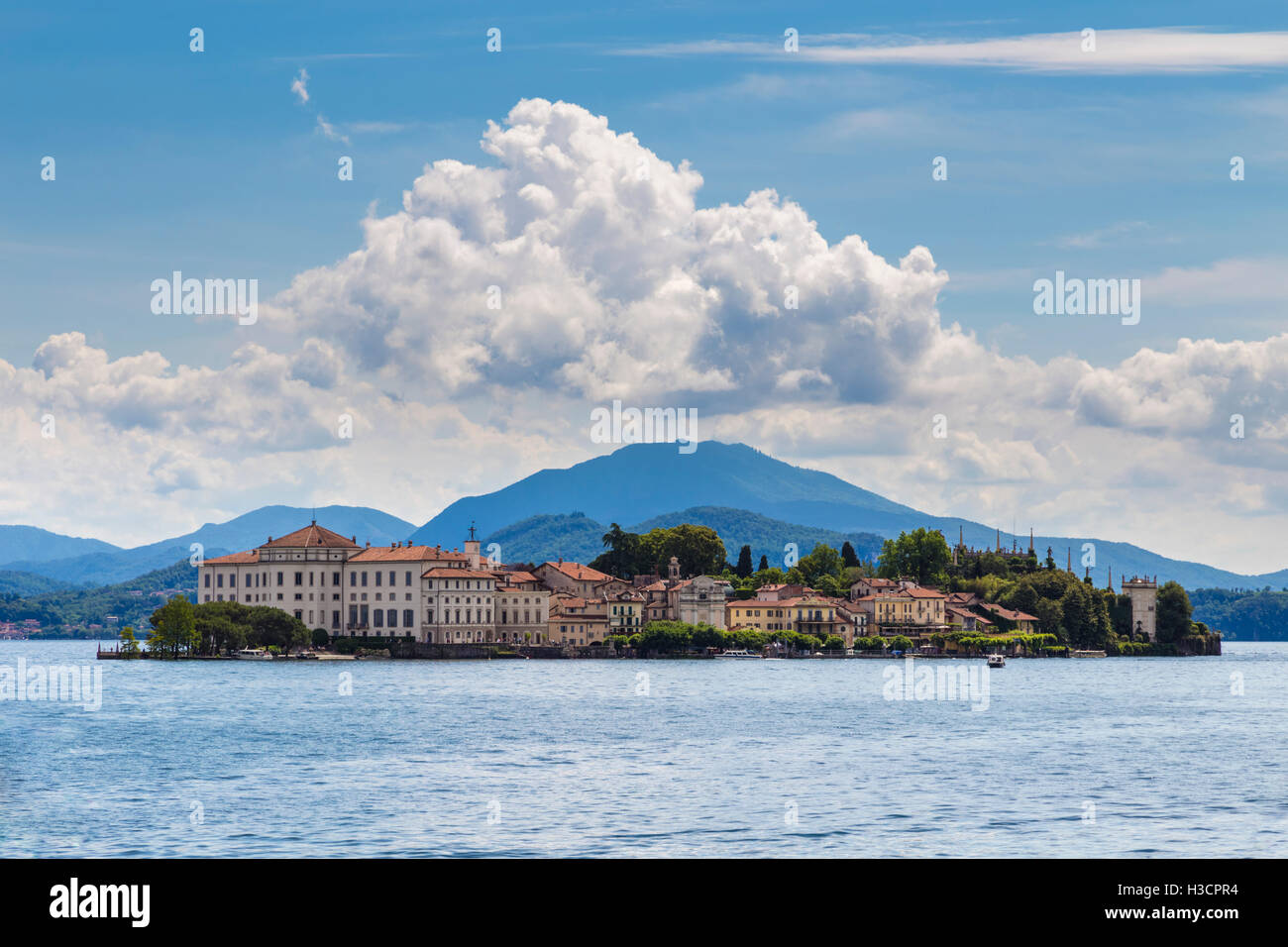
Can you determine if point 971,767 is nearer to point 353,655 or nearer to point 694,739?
point 694,739

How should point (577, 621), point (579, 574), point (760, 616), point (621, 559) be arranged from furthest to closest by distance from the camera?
point (621, 559) < point (579, 574) < point (760, 616) < point (577, 621)

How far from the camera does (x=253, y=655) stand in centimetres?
13312

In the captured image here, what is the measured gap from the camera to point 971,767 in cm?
4384

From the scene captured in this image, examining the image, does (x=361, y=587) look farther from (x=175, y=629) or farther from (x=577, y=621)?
(x=577, y=621)

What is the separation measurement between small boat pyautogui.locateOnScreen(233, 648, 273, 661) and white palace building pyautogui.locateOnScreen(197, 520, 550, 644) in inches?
395

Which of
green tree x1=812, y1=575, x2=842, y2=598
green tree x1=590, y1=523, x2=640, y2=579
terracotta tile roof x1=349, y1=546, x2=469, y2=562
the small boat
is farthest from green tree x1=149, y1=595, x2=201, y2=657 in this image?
green tree x1=812, y1=575, x2=842, y2=598

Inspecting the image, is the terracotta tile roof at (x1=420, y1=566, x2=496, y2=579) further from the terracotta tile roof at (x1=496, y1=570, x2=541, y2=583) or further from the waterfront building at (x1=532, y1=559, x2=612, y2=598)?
the waterfront building at (x1=532, y1=559, x2=612, y2=598)

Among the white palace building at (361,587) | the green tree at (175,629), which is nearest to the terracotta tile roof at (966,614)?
the white palace building at (361,587)

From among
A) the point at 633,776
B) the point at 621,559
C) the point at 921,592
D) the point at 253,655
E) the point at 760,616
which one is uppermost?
the point at 621,559

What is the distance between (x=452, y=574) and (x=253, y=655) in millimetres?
21521

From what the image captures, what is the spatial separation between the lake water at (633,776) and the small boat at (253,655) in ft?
159

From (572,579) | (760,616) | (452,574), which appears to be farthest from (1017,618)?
(452,574)

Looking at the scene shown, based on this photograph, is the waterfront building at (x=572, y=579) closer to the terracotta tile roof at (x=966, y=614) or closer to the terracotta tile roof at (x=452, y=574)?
the terracotta tile roof at (x=452, y=574)
